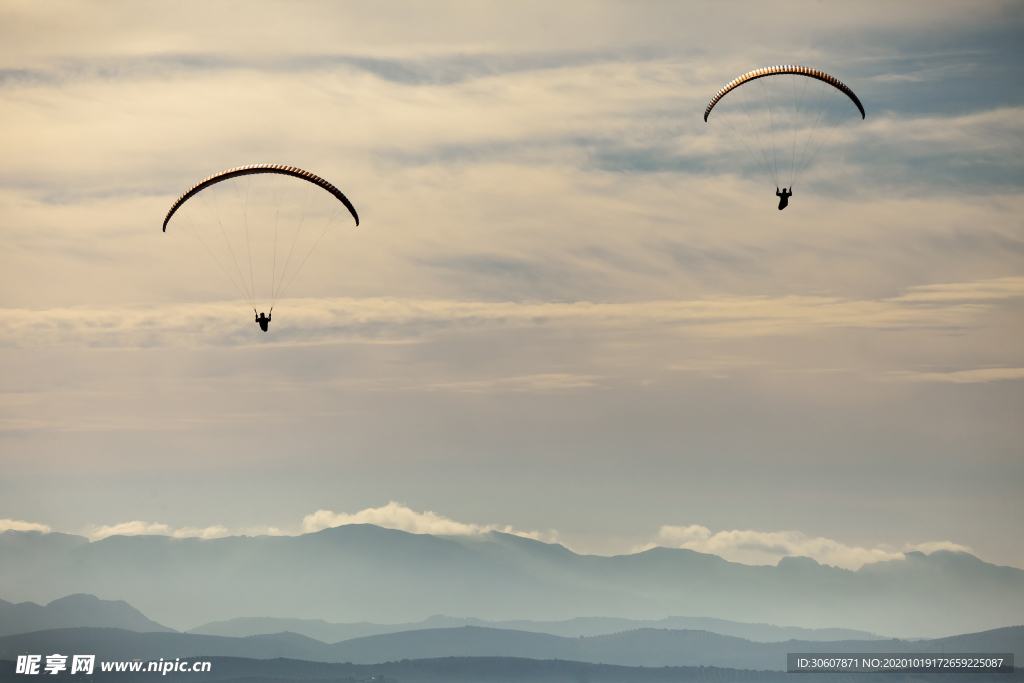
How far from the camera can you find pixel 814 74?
72625 mm

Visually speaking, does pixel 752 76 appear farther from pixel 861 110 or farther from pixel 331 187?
pixel 331 187

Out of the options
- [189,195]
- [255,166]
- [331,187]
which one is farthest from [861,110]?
[189,195]

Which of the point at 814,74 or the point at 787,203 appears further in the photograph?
the point at 787,203

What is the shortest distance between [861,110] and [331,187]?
40.1 metres

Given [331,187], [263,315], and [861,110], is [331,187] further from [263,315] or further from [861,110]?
[861,110]

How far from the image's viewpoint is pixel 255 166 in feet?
245

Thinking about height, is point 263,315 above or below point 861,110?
below

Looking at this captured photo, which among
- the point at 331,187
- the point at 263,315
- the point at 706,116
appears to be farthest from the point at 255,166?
the point at 706,116

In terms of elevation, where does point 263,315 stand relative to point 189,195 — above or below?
below

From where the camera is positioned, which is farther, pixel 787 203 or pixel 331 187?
pixel 787 203

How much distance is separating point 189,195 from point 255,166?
6.06 meters

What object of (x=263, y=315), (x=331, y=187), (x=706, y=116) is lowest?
(x=263, y=315)

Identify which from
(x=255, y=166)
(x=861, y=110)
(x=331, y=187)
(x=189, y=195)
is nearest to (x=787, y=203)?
(x=861, y=110)

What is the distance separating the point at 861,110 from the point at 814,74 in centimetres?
661
